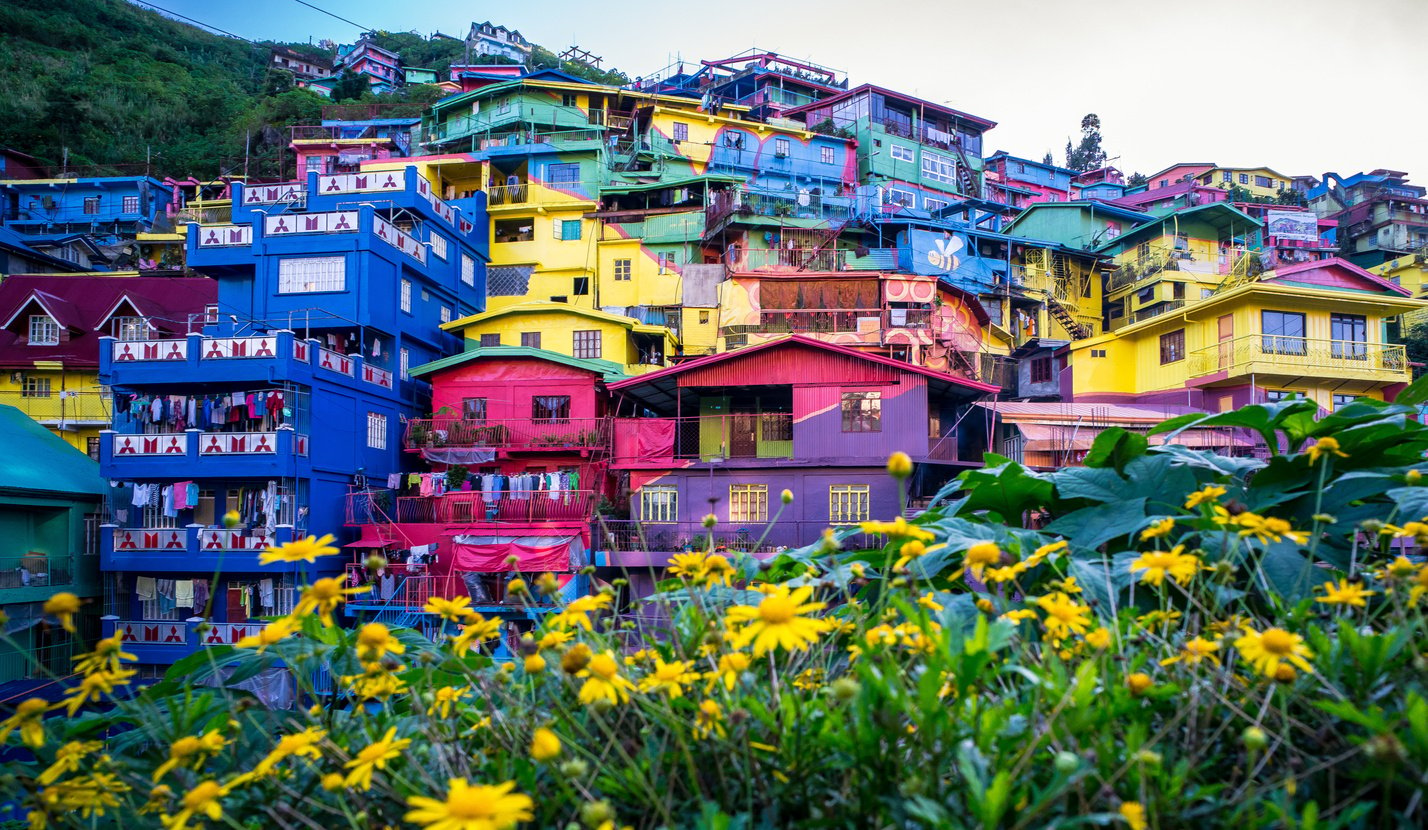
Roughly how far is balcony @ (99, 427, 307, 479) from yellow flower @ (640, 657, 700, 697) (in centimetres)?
2498

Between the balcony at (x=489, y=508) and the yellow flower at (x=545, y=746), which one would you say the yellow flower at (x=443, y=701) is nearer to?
the yellow flower at (x=545, y=746)

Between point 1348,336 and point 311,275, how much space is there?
34.9 meters

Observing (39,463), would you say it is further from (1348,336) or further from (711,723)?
(1348,336)

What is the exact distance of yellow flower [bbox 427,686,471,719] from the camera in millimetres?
2053

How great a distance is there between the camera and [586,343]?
32438mm

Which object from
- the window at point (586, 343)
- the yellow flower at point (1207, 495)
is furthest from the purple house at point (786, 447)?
the yellow flower at point (1207, 495)

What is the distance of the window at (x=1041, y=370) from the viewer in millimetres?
35938

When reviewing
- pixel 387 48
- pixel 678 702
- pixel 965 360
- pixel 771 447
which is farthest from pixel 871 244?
pixel 387 48

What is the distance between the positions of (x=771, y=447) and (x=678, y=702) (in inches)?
935

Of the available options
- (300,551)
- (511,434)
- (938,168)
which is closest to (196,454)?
(511,434)

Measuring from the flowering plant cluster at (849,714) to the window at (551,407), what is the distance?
86.2 feet

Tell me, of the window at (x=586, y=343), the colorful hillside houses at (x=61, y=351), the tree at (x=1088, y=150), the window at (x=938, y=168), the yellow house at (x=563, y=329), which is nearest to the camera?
the yellow house at (x=563, y=329)

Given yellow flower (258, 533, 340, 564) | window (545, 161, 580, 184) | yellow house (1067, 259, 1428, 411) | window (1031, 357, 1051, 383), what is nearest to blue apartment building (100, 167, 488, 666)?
window (545, 161, 580, 184)

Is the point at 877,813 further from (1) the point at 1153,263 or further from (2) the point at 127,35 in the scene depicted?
(2) the point at 127,35
